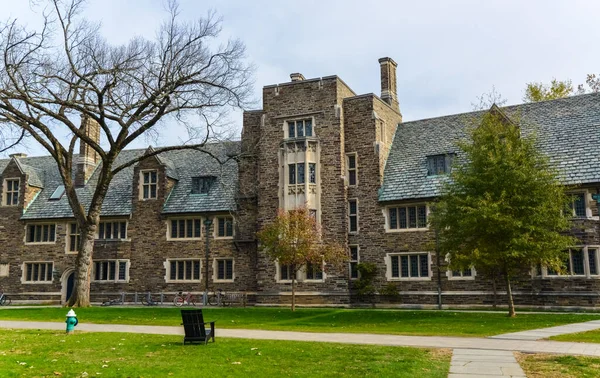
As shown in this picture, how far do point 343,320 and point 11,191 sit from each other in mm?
26466

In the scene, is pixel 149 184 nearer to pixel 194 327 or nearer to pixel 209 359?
pixel 194 327

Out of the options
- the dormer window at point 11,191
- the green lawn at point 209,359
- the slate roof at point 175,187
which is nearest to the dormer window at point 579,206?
the green lawn at point 209,359

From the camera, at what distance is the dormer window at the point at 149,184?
3453 cm

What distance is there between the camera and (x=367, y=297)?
2888 centimetres

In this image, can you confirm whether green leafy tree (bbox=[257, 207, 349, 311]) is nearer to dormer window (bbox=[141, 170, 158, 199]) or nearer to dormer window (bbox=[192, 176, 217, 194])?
dormer window (bbox=[192, 176, 217, 194])

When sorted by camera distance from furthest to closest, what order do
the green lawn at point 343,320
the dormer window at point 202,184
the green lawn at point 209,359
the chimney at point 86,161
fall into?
the chimney at point 86,161 → the dormer window at point 202,184 → the green lawn at point 343,320 → the green lawn at point 209,359

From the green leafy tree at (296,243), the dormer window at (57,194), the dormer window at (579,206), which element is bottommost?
the green leafy tree at (296,243)

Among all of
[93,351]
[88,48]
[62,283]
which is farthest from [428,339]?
[62,283]

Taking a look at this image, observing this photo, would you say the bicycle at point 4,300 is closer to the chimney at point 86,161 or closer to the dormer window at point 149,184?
the chimney at point 86,161

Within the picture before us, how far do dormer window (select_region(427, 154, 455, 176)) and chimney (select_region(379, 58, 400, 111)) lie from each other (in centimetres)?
605

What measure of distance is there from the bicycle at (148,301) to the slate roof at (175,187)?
16.4 feet

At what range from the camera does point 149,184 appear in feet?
114

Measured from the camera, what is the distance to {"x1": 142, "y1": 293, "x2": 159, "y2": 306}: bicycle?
32156 millimetres

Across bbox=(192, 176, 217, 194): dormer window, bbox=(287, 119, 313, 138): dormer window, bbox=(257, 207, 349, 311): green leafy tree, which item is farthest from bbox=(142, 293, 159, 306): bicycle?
bbox=(287, 119, 313, 138): dormer window
